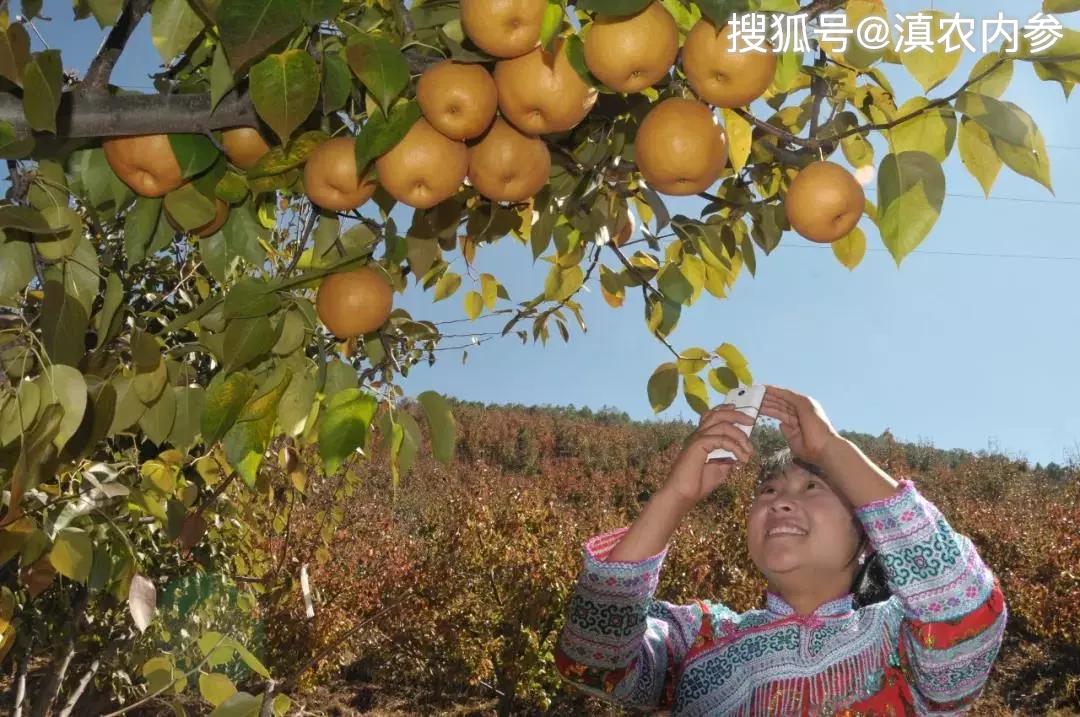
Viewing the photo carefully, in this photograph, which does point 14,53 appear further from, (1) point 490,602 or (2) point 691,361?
(1) point 490,602

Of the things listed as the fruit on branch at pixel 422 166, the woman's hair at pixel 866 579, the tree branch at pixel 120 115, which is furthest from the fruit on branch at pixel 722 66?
the woman's hair at pixel 866 579

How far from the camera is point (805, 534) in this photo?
174 centimetres

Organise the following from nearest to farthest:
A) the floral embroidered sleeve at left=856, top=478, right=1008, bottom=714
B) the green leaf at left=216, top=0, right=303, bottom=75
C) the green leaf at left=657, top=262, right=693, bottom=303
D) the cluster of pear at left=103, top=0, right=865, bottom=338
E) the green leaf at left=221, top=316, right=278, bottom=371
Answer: the green leaf at left=216, top=0, right=303, bottom=75 < the cluster of pear at left=103, top=0, right=865, bottom=338 < the green leaf at left=221, top=316, right=278, bottom=371 < the green leaf at left=657, top=262, right=693, bottom=303 < the floral embroidered sleeve at left=856, top=478, right=1008, bottom=714

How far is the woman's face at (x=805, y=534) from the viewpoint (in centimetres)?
173

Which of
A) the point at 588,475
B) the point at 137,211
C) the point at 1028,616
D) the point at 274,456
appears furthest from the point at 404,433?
the point at 588,475

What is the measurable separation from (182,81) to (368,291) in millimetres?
317

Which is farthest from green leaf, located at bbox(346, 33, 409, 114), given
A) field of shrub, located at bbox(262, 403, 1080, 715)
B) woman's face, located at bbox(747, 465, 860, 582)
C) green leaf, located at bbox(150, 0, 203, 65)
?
field of shrub, located at bbox(262, 403, 1080, 715)

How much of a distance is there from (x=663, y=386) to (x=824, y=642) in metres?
0.66

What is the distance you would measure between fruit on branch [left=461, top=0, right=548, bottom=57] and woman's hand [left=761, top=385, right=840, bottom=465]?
1082 millimetres

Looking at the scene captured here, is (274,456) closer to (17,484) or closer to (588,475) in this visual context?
(17,484)

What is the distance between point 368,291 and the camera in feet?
3.46

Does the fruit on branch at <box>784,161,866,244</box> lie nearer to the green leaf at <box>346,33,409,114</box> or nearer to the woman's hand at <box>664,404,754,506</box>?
the green leaf at <box>346,33,409,114</box>

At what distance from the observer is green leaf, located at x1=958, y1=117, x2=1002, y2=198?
0.79m

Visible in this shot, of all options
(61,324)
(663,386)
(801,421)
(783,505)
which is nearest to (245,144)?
(61,324)
